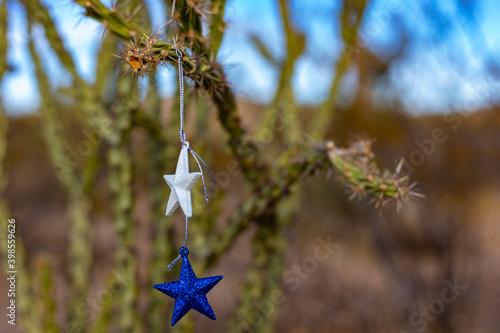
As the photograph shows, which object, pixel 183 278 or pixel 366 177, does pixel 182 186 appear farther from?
pixel 366 177

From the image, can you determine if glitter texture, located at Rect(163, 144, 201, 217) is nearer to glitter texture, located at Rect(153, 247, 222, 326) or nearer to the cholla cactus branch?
glitter texture, located at Rect(153, 247, 222, 326)

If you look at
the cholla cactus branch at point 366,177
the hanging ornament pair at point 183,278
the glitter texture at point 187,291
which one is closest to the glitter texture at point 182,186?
the hanging ornament pair at point 183,278

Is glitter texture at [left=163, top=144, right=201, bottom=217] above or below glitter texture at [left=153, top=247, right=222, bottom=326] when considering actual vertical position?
above

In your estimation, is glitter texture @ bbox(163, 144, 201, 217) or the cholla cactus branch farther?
the cholla cactus branch

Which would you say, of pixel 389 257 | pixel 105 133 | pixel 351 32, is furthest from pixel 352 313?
pixel 105 133

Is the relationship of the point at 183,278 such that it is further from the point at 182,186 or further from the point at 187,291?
the point at 182,186

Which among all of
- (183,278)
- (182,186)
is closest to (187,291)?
(183,278)

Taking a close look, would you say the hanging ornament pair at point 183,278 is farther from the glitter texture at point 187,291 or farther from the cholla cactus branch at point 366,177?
the cholla cactus branch at point 366,177

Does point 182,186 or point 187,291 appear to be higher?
point 182,186

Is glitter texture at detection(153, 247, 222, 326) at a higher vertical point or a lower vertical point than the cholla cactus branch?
lower

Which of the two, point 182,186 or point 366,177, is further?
point 366,177

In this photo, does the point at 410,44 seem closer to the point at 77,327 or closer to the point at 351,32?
the point at 351,32

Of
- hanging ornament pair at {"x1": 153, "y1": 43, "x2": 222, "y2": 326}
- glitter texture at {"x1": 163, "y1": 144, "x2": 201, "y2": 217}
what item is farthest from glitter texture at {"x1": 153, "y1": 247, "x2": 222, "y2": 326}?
glitter texture at {"x1": 163, "y1": 144, "x2": 201, "y2": 217}

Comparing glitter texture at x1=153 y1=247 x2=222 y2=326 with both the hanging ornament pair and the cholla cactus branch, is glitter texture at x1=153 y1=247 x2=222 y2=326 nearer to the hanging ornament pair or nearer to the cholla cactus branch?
the hanging ornament pair
